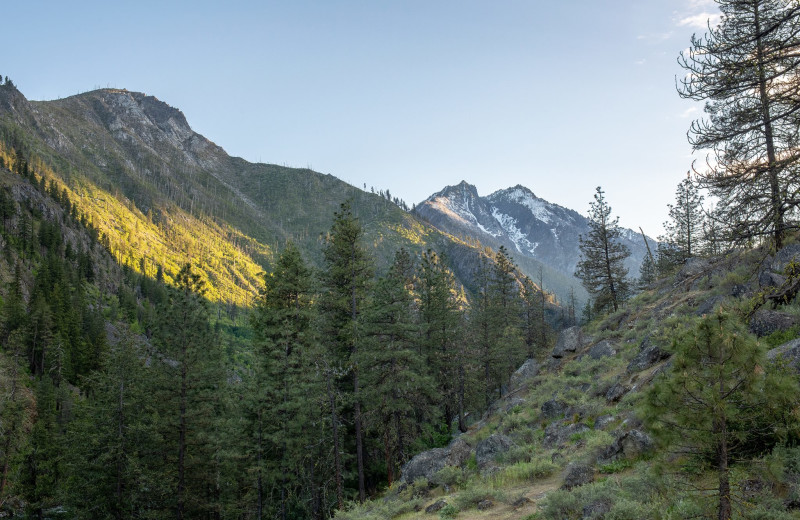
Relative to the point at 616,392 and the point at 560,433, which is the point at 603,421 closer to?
the point at 560,433

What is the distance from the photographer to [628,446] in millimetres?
9648

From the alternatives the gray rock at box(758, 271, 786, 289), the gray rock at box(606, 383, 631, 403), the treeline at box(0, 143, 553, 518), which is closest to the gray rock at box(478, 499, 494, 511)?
the gray rock at box(606, 383, 631, 403)

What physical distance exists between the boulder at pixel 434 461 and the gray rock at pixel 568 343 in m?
16.0

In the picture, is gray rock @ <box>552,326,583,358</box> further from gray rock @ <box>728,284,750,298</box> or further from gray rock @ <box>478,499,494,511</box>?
gray rock @ <box>478,499,494,511</box>

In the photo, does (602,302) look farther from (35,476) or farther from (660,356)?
(35,476)

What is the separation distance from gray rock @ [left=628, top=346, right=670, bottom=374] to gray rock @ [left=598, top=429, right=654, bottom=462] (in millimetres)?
6482

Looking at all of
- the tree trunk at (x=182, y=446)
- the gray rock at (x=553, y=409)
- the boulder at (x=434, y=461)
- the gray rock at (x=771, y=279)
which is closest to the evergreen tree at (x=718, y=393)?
the gray rock at (x=771, y=279)

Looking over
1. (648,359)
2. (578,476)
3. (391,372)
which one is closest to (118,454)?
(391,372)

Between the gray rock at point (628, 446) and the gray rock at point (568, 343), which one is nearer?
the gray rock at point (628, 446)

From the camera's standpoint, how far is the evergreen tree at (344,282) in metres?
23.4

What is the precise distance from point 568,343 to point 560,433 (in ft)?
Answer: 58.6

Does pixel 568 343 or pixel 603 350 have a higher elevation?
pixel 603 350

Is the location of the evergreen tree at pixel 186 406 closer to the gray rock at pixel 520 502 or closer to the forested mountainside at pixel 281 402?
the forested mountainside at pixel 281 402

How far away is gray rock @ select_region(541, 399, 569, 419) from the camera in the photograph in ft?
58.1
